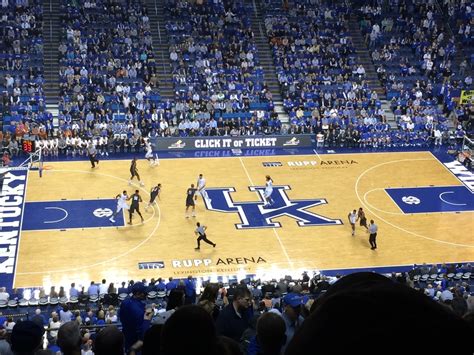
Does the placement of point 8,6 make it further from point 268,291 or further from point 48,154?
point 268,291

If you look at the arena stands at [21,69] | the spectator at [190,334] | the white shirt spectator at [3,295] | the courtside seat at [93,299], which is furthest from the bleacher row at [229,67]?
the spectator at [190,334]

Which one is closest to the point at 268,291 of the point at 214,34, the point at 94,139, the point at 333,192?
the point at 333,192

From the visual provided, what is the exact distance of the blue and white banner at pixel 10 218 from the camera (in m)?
24.8

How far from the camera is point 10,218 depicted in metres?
28.5

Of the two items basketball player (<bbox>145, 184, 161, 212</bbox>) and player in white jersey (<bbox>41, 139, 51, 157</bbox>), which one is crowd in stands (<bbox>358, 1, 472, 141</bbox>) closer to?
basketball player (<bbox>145, 184, 161, 212</bbox>)

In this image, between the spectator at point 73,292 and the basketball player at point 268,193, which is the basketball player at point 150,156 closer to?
the basketball player at point 268,193

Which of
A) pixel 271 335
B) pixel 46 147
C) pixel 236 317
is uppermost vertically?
pixel 271 335

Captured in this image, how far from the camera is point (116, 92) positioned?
1558 inches

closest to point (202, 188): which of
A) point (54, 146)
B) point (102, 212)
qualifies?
point (102, 212)

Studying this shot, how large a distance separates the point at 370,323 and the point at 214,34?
43.9 m

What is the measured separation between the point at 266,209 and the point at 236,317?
954 inches

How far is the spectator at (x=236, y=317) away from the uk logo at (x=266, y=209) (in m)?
22.2

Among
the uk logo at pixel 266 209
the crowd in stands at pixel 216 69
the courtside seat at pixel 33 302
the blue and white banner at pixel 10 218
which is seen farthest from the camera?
the crowd in stands at pixel 216 69

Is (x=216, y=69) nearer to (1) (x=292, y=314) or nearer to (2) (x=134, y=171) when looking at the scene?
(2) (x=134, y=171)
